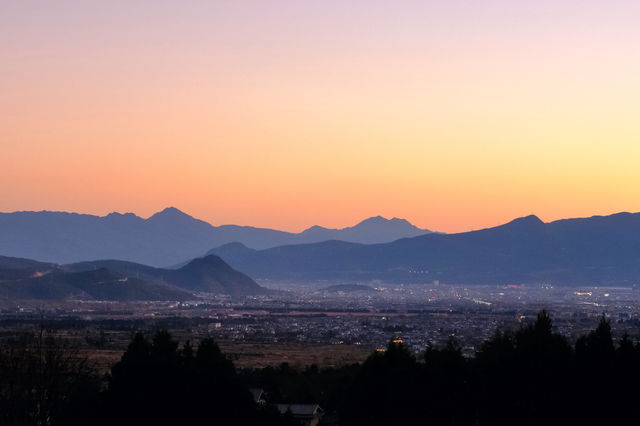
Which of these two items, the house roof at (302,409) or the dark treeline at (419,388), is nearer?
the dark treeline at (419,388)

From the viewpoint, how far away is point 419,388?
44875mm

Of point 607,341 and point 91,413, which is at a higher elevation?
point 607,341

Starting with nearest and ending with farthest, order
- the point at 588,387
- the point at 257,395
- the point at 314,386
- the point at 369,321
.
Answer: the point at 588,387 < the point at 257,395 < the point at 314,386 < the point at 369,321

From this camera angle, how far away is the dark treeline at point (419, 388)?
40.4m

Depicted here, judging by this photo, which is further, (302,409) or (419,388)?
(302,409)

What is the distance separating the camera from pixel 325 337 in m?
141

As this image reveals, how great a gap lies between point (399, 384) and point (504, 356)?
4752mm

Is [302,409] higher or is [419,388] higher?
[419,388]

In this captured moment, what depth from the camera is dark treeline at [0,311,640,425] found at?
4038 centimetres

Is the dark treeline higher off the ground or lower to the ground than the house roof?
higher

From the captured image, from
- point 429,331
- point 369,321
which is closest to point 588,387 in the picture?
point 429,331

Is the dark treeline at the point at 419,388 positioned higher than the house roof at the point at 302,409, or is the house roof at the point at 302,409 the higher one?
the dark treeline at the point at 419,388

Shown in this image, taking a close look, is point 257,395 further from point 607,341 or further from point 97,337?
point 97,337

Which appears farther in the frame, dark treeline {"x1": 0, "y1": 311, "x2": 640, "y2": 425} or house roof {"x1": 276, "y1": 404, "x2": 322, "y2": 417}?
house roof {"x1": 276, "y1": 404, "x2": 322, "y2": 417}
